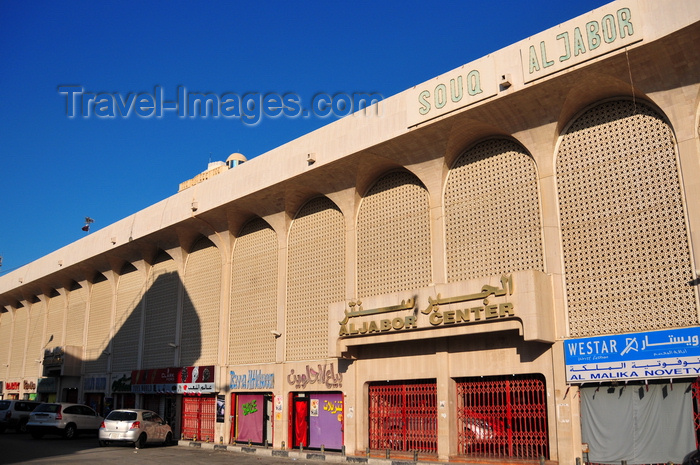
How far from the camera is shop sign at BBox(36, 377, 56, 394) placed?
40062 mm

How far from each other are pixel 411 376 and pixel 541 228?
6.06 m

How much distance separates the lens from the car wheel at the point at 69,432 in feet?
86.3

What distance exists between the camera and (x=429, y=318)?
1805 cm

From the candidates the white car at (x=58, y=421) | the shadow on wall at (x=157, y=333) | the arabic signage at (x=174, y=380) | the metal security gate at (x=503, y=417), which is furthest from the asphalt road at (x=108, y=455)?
the shadow on wall at (x=157, y=333)

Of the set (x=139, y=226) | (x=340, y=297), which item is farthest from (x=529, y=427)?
(x=139, y=226)

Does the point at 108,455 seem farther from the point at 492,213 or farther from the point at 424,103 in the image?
the point at 424,103

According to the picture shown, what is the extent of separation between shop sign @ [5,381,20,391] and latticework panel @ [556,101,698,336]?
140 feet

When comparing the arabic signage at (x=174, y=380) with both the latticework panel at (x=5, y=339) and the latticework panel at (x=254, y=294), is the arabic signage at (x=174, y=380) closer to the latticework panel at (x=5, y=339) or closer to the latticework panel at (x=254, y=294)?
the latticework panel at (x=254, y=294)

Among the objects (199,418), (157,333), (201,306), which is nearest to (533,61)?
(201,306)

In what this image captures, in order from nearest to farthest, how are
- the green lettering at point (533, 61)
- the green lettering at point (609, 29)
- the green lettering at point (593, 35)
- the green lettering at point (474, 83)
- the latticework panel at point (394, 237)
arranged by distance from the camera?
the green lettering at point (609, 29), the green lettering at point (593, 35), the green lettering at point (533, 61), the green lettering at point (474, 83), the latticework panel at point (394, 237)

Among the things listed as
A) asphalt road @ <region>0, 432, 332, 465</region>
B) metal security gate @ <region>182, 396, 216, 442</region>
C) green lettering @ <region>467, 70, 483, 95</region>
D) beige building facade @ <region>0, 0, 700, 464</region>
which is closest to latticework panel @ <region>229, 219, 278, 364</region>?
beige building facade @ <region>0, 0, 700, 464</region>

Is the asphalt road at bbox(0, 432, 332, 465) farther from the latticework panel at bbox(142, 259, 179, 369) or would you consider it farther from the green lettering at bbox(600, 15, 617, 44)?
the green lettering at bbox(600, 15, 617, 44)

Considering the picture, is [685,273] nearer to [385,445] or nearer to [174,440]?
[385,445]

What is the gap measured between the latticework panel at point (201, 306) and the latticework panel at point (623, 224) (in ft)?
54.9
